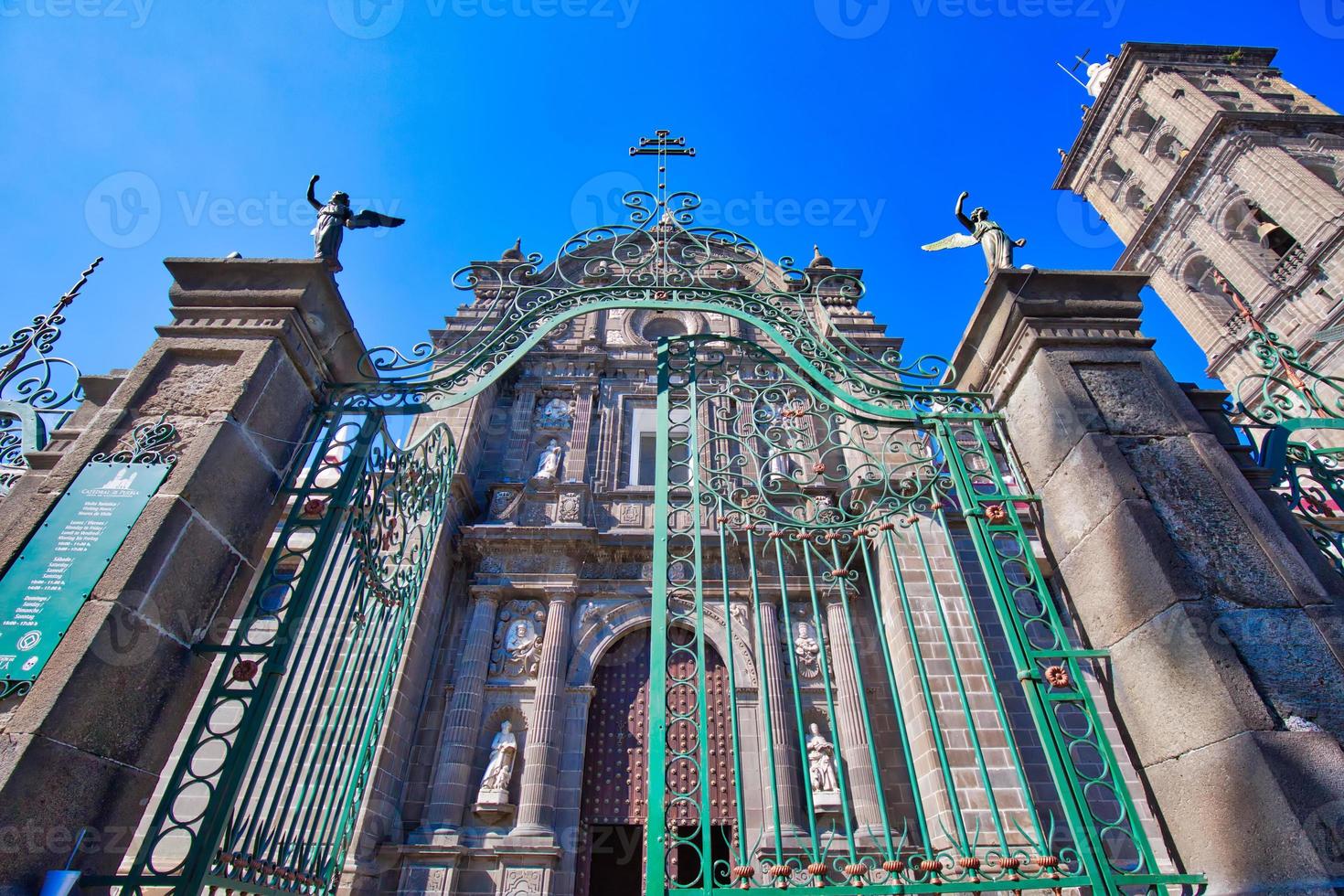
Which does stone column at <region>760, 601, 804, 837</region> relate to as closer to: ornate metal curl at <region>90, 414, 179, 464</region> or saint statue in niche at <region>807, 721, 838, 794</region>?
saint statue in niche at <region>807, 721, 838, 794</region>

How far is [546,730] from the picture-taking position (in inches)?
369

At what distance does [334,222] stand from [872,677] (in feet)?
28.8

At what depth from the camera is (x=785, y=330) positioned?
628 cm

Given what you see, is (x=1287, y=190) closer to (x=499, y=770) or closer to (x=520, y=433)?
(x=520, y=433)

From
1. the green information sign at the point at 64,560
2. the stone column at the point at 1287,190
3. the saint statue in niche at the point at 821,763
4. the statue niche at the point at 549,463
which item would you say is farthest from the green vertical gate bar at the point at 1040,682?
the stone column at the point at 1287,190

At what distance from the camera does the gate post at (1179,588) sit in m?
3.14

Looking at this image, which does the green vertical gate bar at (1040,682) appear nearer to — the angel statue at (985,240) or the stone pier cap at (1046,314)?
the stone pier cap at (1046,314)

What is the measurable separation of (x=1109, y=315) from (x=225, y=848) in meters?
6.55

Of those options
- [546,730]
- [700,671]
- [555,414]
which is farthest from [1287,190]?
[700,671]

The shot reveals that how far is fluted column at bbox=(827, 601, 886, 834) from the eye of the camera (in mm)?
8781

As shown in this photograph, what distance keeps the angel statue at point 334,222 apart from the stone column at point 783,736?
5894 mm

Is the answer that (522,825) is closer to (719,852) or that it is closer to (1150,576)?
(719,852)

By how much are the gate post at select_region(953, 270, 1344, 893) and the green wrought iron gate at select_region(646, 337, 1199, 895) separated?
0.24 meters

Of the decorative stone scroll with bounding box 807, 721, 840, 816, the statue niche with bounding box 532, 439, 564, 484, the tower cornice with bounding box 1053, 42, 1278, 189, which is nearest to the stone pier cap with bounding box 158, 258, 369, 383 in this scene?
the statue niche with bounding box 532, 439, 564, 484
